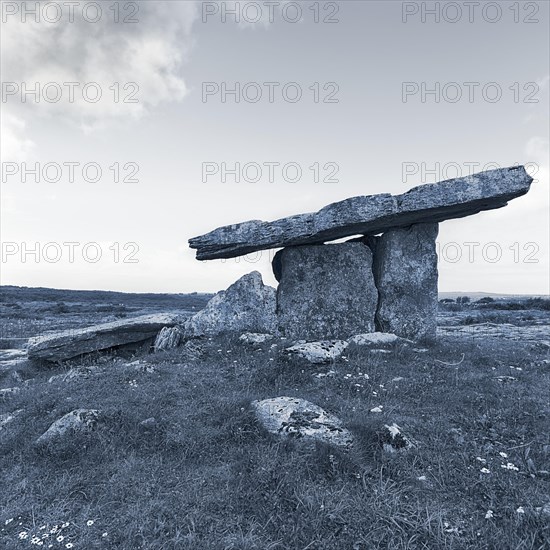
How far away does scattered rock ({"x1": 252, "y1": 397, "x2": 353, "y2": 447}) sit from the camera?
5.69m

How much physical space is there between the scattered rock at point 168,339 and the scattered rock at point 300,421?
258 inches

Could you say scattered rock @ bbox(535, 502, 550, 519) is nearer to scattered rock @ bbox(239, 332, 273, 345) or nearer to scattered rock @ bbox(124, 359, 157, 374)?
scattered rock @ bbox(124, 359, 157, 374)

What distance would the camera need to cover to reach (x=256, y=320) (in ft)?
48.1

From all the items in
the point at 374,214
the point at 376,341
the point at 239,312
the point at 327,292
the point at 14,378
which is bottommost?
the point at 14,378

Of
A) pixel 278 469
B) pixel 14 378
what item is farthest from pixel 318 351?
pixel 14 378

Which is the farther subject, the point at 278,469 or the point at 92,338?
the point at 92,338

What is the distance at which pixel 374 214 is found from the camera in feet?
42.0

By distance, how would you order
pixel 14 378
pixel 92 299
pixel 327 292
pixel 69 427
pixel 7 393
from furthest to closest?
pixel 92 299
pixel 327 292
pixel 14 378
pixel 7 393
pixel 69 427

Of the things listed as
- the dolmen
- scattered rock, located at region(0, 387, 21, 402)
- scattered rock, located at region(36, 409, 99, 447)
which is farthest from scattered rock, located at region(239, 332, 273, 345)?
scattered rock, located at region(36, 409, 99, 447)

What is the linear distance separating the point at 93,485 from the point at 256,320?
31.9 ft

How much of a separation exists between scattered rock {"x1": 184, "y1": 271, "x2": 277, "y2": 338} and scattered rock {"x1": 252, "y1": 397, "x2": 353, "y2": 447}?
7715mm

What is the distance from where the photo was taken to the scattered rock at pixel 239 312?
46.9ft

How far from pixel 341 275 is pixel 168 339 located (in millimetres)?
5904

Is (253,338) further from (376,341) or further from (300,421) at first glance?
(300,421)
